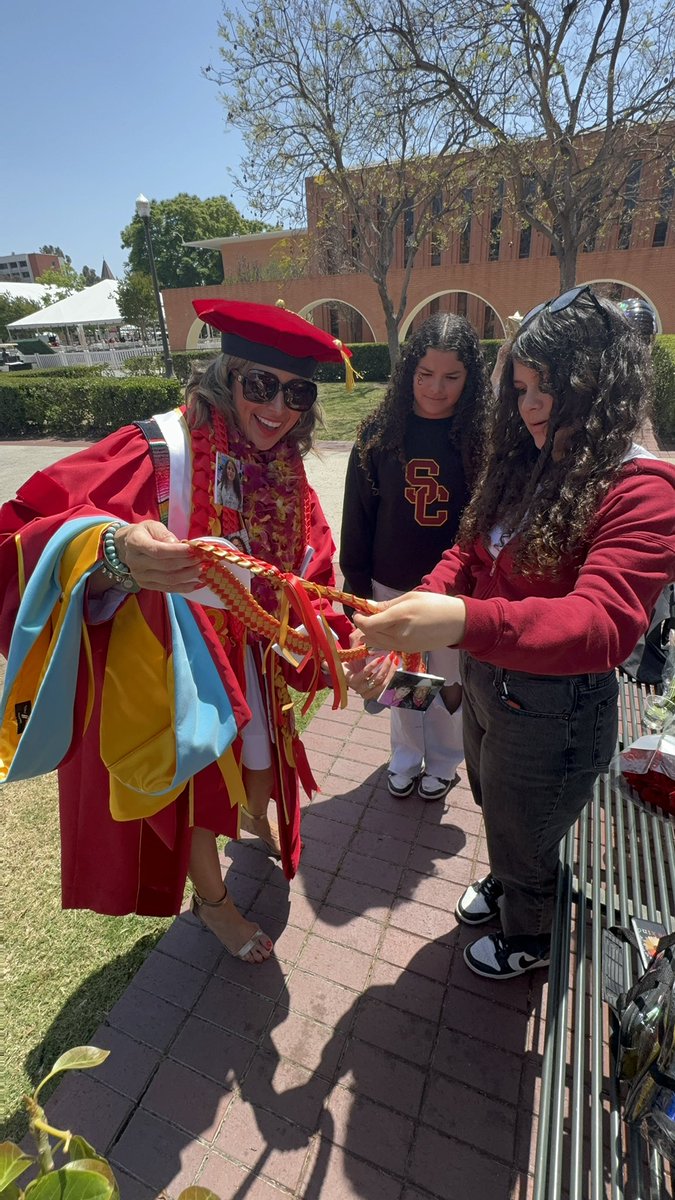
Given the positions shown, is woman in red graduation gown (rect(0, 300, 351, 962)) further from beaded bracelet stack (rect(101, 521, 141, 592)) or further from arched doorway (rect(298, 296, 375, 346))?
arched doorway (rect(298, 296, 375, 346))

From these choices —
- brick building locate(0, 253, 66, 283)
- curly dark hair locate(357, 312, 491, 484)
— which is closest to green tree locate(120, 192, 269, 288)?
curly dark hair locate(357, 312, 491, 484)

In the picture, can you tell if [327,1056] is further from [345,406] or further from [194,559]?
[345,406]

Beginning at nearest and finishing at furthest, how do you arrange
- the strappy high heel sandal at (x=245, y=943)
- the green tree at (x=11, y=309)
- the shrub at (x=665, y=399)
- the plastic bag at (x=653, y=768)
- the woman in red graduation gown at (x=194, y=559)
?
1. the woman in red graduation gown at (x=194, y=559)
2. the plastic bag at (x=653, y=768)
3. the strappy high heel sandal at (x=245, y=943)
4. the shrub at (x=665, y=399)
5. the green tree at (x=11, y=309)

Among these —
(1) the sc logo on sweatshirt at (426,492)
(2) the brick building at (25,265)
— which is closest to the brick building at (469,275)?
(1) the sc logo on sweatshirt at (426,492)

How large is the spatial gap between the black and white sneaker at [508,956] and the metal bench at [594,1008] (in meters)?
0.16

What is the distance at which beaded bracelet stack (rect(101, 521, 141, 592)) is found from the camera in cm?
141

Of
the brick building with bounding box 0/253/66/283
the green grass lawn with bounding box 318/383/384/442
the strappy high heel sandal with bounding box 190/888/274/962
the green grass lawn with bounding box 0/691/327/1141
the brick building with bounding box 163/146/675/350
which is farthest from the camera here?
the brick building with bounding box 0/253/66/283

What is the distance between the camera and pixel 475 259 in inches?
1047

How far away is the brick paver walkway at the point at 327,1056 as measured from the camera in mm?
→ 1618

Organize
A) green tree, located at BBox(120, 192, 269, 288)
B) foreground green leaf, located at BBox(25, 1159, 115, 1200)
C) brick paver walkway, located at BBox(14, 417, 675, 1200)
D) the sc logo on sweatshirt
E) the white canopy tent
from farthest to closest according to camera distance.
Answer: green tree, located at BBox(120, 192, 269, 288), the white canopy tent, the sc logo on sweatshirt, brick paver walkway, located at BBox(14, 417, 675, 1200), foreground green leaf, located at BBox(25, 1159, 115, 1200)

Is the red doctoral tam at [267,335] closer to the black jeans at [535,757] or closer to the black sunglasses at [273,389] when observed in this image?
the black sunglasses at [273,389]

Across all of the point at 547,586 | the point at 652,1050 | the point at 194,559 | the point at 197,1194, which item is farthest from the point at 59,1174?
the point at 547,586

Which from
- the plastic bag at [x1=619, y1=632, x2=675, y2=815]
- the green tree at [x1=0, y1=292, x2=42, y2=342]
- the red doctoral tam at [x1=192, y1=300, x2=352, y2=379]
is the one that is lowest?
the plastic bag at [x1=619, y1=632, x2=675, y2=815]

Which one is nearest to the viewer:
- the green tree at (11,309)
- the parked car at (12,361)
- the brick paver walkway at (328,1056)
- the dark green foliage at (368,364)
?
the brick paver walkway at (328,1056)
